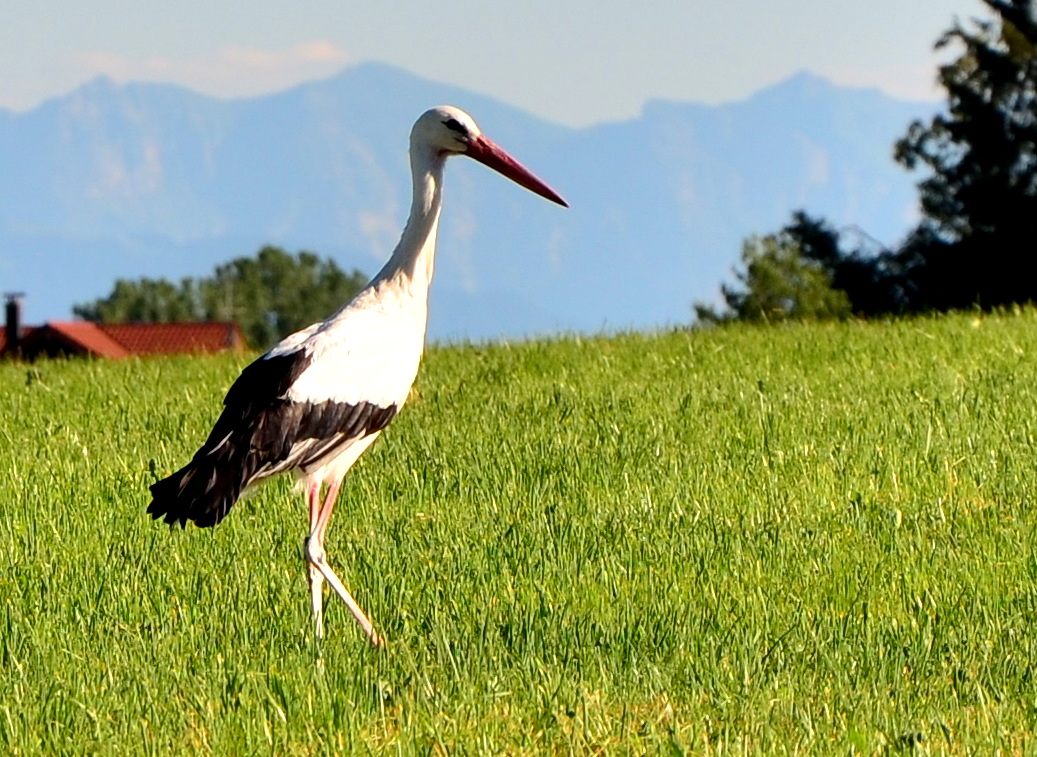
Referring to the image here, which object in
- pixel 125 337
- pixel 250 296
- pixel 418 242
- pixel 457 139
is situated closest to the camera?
pixel 418 242

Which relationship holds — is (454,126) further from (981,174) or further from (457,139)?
(981,174)

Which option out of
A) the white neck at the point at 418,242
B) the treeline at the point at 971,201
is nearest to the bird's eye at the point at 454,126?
the white neck at the point at 418,242

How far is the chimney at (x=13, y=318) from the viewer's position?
61781 millimetres

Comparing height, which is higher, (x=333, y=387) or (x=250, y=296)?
(x=250, y=296)

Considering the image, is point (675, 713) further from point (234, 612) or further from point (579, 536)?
point (579, 536)

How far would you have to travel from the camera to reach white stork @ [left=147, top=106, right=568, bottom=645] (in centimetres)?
743

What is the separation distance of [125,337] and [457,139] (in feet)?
190

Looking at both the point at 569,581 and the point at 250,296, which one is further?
the point at 250,296

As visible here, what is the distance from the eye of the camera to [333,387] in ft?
25.6

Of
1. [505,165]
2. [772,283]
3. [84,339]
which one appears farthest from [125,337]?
[505,165]

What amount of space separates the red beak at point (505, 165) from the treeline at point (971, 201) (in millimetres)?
32778

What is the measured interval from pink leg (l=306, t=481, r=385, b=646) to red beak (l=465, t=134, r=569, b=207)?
1.66 metres

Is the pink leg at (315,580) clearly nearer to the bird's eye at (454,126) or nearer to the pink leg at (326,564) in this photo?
the pink leg at (326,564)

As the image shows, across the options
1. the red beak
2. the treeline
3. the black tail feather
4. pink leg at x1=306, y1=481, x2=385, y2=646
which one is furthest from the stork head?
the treeline
